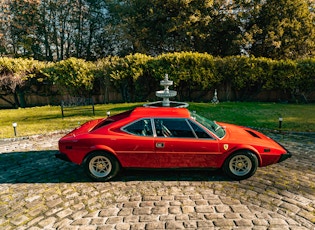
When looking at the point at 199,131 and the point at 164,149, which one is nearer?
the point at 164,149

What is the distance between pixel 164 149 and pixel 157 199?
1054 millimetres

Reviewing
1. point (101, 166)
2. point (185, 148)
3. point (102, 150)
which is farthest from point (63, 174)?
point (185, 148)

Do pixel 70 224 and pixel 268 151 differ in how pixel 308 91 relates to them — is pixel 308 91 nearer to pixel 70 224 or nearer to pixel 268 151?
pixel 268 151

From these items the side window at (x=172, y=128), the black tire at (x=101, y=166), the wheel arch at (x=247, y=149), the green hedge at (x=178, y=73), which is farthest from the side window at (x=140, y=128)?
the green hedge at (x=178, y=73)

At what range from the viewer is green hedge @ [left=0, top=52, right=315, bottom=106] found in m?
18.2

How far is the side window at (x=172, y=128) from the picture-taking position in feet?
17.5

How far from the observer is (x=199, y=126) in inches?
213

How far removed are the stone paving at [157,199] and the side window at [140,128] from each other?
3.48 ft

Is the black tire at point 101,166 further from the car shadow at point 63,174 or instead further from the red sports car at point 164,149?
the car shadow at point 63,174

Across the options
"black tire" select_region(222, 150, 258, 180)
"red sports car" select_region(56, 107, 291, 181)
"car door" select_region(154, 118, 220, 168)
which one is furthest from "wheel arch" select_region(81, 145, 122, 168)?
"black tire" select_region(222, 150, 258, 180)

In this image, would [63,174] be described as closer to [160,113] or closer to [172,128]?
[160,113]

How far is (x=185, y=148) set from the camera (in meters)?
Answer: 5.19

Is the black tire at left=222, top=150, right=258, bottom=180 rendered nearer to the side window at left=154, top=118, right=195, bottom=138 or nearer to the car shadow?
the car shadow

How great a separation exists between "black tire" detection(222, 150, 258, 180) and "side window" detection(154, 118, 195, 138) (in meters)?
0.98
